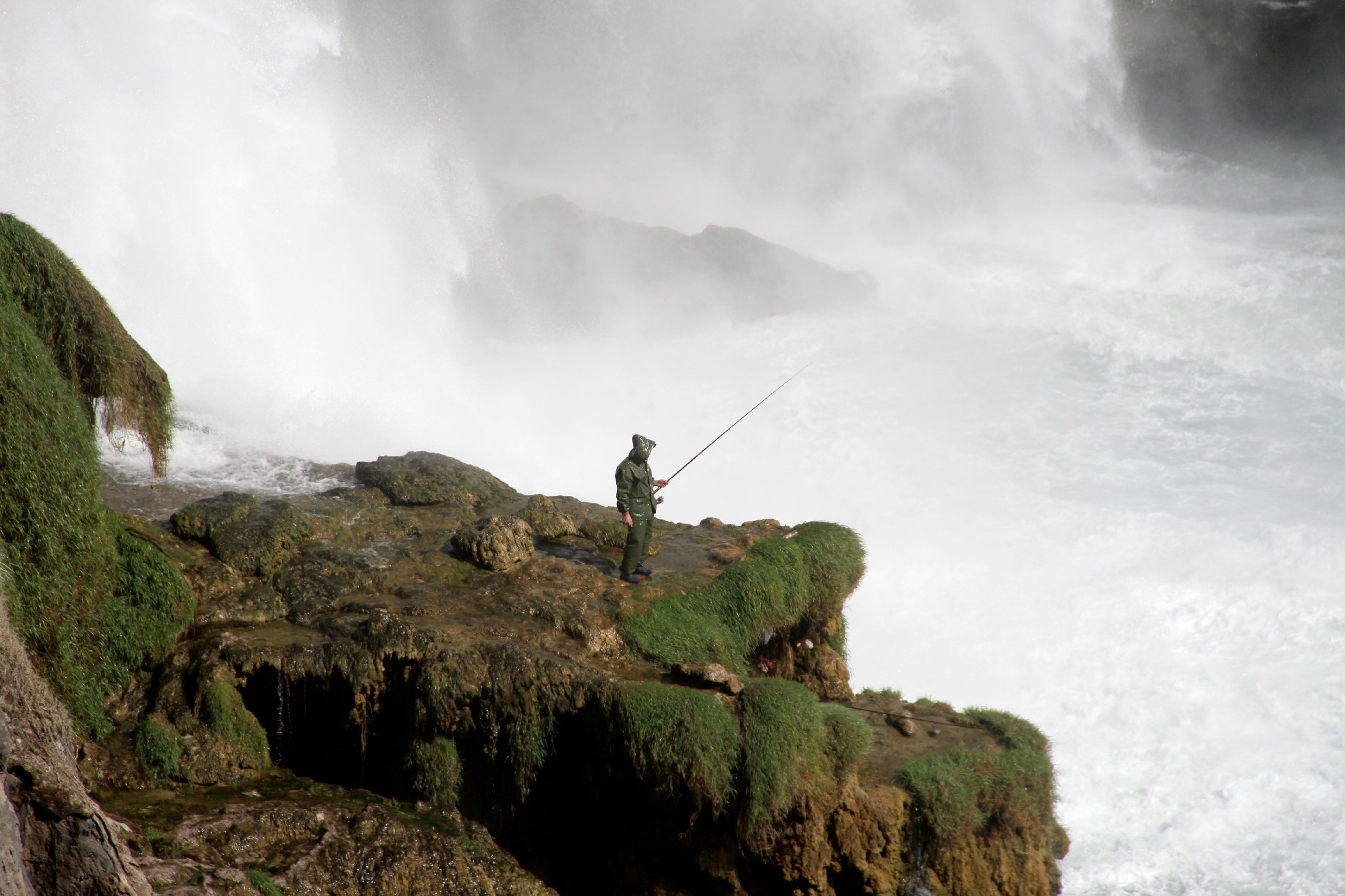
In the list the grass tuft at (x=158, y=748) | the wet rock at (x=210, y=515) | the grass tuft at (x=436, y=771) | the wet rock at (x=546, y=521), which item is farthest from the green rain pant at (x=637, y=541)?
the grass tuft at (x=158, y=748)

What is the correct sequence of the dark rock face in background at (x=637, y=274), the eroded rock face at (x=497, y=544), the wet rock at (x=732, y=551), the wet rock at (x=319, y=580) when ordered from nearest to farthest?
the wet rock at (x=319, y=580) → the eroded rock face at (x=497, y=544) → the wet rock at (x=732, y=551) → the dark rock face in background at (x=637, y=274)

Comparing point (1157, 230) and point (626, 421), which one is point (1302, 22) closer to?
point (1157, 230)

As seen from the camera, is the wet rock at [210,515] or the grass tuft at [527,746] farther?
the wet rock at [210,515]

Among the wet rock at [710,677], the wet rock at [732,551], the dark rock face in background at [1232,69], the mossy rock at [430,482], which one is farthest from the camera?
the dark rock face in background at [1232,69]

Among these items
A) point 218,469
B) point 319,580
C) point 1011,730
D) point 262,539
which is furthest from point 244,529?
point 1011,730

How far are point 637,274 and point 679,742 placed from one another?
3360cm

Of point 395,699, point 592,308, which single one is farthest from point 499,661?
point 592,308

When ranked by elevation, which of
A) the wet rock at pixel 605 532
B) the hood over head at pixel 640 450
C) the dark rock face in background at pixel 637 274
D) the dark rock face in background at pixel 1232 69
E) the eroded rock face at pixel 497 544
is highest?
the dark rock face in background at pixel 1232 69

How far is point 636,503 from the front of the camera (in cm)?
911

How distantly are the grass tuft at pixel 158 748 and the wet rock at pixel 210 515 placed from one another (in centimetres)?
237

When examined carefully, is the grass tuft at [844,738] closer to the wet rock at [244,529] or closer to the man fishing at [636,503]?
the man fishing at [636,503]

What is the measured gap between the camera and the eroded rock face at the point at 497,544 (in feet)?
30.8

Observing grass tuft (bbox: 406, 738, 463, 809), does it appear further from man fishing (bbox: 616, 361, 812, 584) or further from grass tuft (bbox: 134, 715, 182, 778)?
man fishing (bbox: 616, 361, 812, 584)

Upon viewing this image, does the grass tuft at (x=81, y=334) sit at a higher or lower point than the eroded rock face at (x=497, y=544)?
higher
